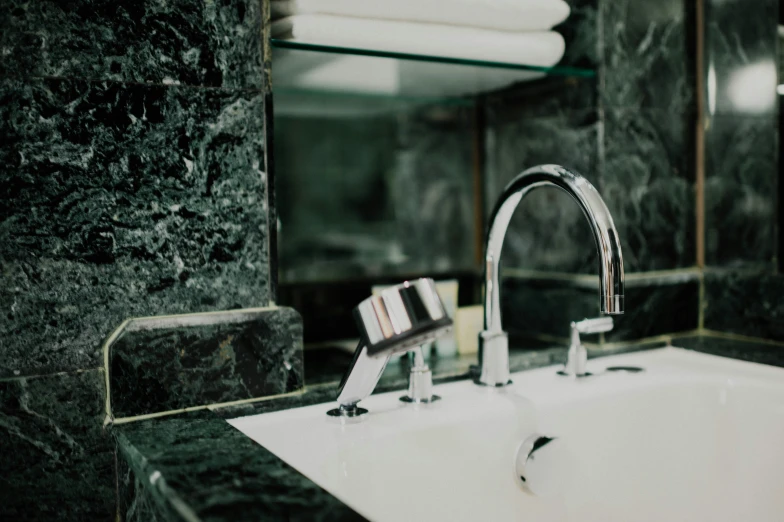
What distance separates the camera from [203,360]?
0.85m

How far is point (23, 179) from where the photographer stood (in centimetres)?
77

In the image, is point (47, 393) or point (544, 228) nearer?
point (47, 393)

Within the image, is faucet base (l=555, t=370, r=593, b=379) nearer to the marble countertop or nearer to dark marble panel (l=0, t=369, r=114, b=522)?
the marble countertop

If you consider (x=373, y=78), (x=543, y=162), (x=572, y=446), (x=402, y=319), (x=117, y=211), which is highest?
(x=373, y=78)

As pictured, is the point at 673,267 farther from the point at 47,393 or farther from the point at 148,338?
the point at 47,393

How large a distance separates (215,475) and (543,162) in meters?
0.88

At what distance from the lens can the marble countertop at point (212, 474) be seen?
0.57 metres

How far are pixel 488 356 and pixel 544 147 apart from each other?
0.48 m

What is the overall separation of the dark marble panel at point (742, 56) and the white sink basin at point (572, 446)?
1.53 ft

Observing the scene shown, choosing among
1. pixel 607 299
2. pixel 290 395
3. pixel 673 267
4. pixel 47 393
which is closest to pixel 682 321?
pixel 673 267

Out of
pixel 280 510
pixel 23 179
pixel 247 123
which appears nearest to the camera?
pixel 280 510

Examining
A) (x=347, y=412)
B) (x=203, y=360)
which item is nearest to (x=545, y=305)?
(x=347, y=412)

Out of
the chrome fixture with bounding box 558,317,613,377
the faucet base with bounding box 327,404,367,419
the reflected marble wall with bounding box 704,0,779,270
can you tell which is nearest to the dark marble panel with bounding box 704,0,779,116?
the reflected marble wall with bounding box 704,0,779,270

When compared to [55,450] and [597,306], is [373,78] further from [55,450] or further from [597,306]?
[55,450]
